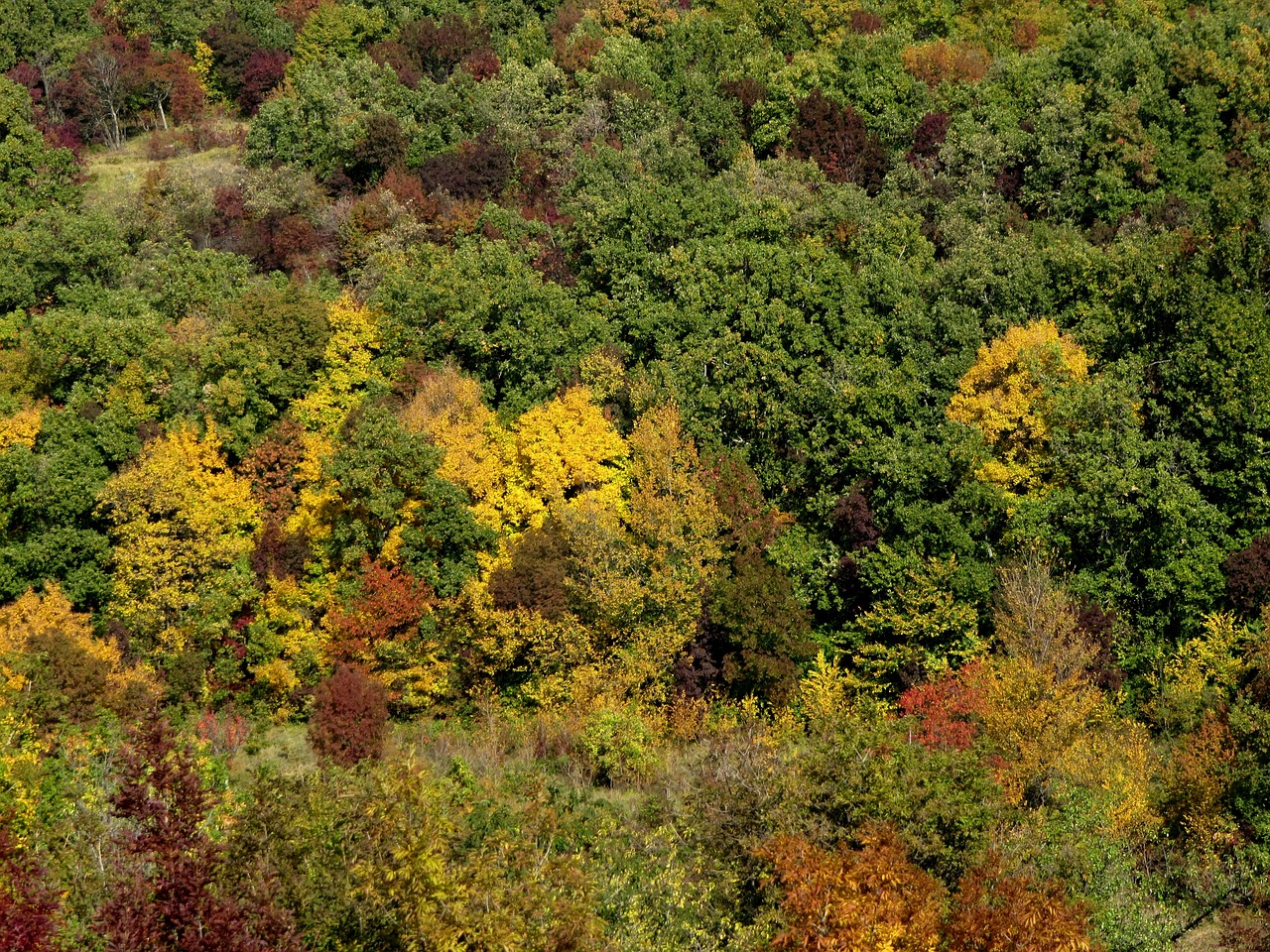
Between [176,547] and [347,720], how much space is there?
1068 cm

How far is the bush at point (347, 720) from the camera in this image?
165 feet

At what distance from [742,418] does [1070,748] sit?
1951 centimetres

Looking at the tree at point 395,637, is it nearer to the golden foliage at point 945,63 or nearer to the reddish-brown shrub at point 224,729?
the reddish-brown shrub at point 224,729

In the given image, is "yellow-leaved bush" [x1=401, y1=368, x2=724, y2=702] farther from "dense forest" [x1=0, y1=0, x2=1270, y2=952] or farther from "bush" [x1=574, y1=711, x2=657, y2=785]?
"bush" [x1=574, y1=711, x2=657, y2=785]

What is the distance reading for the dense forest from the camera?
32688mm

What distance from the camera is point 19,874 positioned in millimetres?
30297

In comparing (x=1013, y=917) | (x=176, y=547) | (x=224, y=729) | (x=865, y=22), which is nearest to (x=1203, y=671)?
(x=1013, y=917)

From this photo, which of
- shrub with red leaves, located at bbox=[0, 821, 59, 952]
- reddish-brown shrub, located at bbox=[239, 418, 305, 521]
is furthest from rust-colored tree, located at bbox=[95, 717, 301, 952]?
reddish-brown shrub, located at bbox=[239, 418, 305, 521]

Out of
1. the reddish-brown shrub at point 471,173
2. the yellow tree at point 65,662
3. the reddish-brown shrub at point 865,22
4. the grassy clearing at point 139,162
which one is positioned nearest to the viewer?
the yellow tree at point 65,662

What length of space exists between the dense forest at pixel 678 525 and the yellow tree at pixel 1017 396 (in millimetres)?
163

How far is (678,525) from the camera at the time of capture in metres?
54.8

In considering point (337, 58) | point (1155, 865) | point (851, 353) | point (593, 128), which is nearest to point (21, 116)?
point (337, 58)

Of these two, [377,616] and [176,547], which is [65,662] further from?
[377,616]

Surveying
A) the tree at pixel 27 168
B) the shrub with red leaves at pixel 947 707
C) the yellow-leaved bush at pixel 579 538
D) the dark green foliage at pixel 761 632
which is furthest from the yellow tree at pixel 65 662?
Result: the tree at pixel 27 168
